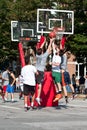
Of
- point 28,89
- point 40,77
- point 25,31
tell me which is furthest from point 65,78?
point 25,31

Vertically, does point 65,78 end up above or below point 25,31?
below

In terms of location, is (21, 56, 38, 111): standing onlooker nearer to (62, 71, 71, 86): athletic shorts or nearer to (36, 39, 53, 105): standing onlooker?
(36, 39, 53, 105): standing onlooker

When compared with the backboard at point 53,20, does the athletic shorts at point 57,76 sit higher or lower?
lower

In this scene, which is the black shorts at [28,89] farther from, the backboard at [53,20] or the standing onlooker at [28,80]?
the backboard at [53,20]

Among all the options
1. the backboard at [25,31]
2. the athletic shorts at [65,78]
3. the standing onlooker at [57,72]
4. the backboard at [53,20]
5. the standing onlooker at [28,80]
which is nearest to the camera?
the standing onlooker at [28,80]

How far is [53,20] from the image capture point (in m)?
29.6

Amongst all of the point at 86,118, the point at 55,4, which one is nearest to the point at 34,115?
the point at 86,118

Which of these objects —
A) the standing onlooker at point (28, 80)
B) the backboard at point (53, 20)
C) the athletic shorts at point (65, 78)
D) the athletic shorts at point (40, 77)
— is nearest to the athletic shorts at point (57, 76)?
the athletic shorts at point (65, 78)

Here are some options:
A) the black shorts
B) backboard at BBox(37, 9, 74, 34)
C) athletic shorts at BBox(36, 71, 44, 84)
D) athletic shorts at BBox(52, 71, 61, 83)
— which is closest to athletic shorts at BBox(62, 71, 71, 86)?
athletic shorts at BBox(52, 71, 61, 83)

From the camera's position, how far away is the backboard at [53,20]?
28781 millimetres

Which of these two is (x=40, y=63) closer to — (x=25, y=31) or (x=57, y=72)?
(x=57, y=72)

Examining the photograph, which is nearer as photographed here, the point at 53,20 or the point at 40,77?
the point at 40,77

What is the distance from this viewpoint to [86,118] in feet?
51.7

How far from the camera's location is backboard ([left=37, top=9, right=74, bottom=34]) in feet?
94.4
